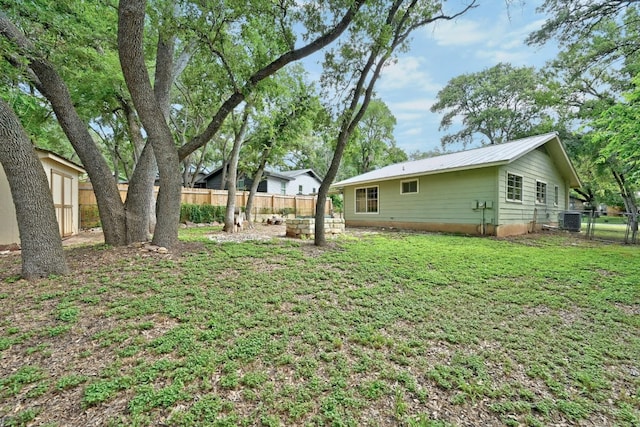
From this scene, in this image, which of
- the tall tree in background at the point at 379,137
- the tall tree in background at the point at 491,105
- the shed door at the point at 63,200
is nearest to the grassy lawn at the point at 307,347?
the shed door at the point at 63,200

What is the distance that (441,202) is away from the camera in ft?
32.3

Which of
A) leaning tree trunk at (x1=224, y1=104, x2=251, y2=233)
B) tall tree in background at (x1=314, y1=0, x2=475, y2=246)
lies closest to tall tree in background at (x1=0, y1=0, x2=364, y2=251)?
tall tree in background at (x1=314, y1=0, x2=475, y2=246)

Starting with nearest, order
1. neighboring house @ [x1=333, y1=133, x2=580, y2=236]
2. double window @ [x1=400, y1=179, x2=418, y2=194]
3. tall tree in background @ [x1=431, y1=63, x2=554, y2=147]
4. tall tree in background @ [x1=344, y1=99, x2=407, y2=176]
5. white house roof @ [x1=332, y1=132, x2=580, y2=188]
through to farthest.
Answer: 1. white house roof @ [x1=332, y1=132, x2=580, y2=188]
2. neighboring house @ [x1=333, y1=133, x2=580, y2=236]
3. double window @ [x1=400, y1=179, x2=418, y2=194]
4. tall tree in background @ [x1=431, y1=63, x2=554, y2=147]
5. tall tree in background @ [x1=344, y1=99, x2=407, y2=176]

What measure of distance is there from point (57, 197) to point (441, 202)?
11.8 metres

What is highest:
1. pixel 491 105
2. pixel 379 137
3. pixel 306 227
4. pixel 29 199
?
pixel 491 105

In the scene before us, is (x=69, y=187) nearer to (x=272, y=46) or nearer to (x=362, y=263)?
(x=272, y=46)

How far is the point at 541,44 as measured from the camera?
28.8ft

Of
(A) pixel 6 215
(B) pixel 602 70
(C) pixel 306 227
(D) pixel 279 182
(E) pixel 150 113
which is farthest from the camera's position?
(D) pixel 279 182

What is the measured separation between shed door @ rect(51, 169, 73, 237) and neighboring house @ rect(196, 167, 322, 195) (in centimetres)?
1396

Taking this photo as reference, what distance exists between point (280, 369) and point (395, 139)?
24.7 meters

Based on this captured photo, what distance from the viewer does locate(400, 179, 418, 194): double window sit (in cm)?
1072

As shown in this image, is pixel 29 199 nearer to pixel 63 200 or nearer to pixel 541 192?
pixel 63 200

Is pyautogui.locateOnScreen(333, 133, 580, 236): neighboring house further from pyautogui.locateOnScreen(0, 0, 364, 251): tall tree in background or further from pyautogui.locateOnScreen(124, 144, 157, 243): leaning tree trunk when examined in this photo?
pyautogui.locateOnScreen(124, 144, 157, 243): leaning tree trunk

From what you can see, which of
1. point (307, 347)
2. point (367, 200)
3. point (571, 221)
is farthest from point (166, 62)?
point (571, 221)
